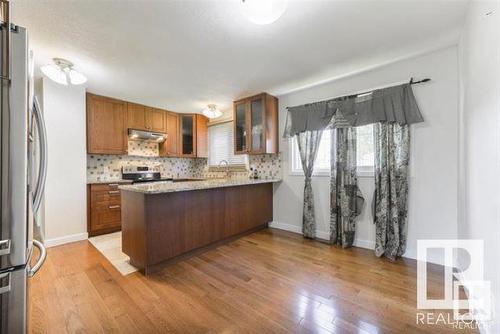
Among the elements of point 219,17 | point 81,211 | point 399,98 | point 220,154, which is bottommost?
point 81,211

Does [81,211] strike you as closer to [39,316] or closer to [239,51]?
[39,316]

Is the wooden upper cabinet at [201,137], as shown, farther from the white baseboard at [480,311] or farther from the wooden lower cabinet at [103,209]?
the white baseboard at [480,311]

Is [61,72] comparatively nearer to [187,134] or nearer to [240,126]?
[240,126]

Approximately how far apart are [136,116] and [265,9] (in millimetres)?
3588

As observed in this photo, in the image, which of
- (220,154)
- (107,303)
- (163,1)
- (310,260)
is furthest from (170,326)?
(220,154)

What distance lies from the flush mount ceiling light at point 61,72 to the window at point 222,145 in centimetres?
278

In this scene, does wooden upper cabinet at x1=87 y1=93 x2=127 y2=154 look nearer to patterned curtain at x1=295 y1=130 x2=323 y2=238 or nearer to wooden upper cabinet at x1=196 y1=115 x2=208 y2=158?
wooden upper cabinet at x1=196 y1=115 x2=208 y2=158

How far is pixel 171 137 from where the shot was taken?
477 centimetres

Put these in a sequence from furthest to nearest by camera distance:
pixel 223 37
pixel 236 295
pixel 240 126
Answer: pixel 240 126 < pixel 223 37 < pixel 236 295

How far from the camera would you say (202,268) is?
2.34 m

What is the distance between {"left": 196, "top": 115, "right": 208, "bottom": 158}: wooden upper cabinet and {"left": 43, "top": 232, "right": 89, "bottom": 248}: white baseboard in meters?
2.58

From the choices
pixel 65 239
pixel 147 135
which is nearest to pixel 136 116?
pixel 147 135

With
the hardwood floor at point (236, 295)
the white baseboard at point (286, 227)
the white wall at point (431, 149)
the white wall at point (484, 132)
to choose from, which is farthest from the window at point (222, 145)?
the white wall at point (484, 132)

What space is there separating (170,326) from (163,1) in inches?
93.7
